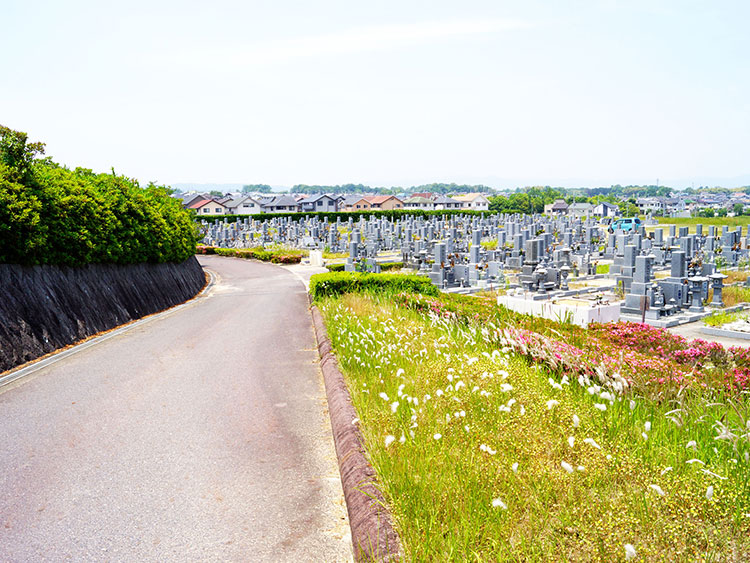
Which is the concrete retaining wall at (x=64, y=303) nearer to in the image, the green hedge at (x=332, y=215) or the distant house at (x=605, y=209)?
the green hedge at (x=332, y=215)

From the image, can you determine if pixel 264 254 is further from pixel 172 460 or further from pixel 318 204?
pixel 318 204

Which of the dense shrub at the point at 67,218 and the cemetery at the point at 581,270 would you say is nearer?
the dense shrub at the point at 67,218

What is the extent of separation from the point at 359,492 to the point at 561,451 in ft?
5.63

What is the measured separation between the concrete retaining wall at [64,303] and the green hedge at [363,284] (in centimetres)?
527

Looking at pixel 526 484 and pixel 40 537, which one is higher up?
pixel 526 484

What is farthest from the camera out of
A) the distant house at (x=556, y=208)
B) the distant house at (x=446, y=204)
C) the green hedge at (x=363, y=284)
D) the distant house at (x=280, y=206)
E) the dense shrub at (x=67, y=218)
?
the distant house at (x=446, y=204)

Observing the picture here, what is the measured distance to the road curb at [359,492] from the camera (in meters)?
4.09

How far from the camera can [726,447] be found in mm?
4863

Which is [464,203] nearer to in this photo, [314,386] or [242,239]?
[242,239]

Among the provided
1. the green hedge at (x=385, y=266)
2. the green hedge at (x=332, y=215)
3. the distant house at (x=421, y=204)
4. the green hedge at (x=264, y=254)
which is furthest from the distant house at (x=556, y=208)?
the green hedge at (x=385, y=266)

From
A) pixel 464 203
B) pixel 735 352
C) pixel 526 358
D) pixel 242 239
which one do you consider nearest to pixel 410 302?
pixel 526 358

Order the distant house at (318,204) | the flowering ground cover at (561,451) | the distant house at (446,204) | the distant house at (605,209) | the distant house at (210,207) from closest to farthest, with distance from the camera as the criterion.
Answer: the flowering ground cover at (561,451) < the distant house at (210,207) < the distant house at (605,209) < the distant house at (318,204) < the distant house at (446,204)

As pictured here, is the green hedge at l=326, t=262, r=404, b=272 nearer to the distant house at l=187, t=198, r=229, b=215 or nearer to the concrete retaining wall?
the concrete retaining wall

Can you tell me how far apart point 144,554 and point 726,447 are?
4.84 meters
